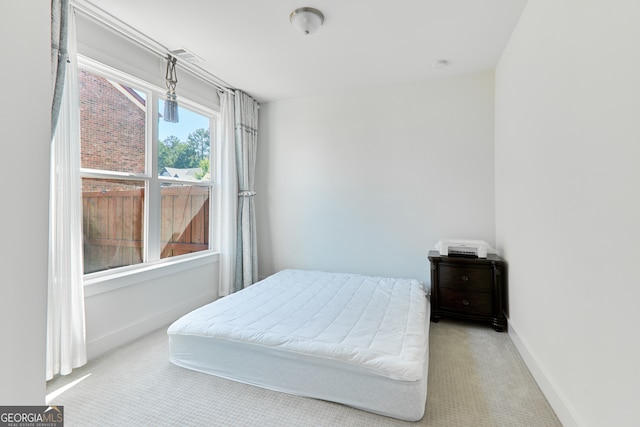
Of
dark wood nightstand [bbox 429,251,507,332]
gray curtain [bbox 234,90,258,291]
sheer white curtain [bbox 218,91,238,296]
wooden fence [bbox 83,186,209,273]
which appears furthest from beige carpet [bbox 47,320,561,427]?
gray curtain [bbox 234,90,258,291]

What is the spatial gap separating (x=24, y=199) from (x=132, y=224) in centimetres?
207

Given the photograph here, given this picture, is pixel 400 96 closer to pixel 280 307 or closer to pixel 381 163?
pixel 381 163

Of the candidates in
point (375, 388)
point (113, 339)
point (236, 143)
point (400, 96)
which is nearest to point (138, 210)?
point (113, 339)

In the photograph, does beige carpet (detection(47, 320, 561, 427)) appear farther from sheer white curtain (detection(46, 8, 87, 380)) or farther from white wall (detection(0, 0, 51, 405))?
white wall (detection(0, 0, 51, 405))

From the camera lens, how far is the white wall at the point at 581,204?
41.1 inches

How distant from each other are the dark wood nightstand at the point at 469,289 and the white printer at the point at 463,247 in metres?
0.08

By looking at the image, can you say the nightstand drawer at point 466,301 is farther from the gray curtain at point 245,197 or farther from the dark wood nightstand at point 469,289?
the gray curtain at point 245,197

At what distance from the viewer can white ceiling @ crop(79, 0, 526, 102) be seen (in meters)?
2.00

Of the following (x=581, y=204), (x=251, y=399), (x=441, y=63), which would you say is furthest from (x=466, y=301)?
(x=441, y=63)

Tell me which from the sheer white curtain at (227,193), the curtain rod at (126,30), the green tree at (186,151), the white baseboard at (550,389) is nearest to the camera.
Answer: the white baseboard at (550,389)

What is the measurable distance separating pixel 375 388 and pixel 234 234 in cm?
256

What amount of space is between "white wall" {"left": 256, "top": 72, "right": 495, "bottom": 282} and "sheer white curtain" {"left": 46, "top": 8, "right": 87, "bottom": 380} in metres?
2.20

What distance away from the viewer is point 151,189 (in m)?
2.73

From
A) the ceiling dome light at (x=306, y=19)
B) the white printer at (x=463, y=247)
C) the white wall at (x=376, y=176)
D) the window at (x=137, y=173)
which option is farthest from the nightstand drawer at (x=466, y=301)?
the window at (x=137, y=173)
